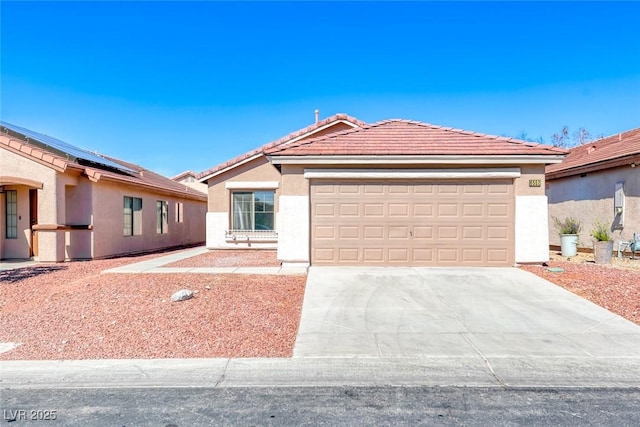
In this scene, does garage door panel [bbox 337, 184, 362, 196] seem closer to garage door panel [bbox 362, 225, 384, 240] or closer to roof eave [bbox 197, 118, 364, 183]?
garage door panel [bbox 362, 225, 384, 240]

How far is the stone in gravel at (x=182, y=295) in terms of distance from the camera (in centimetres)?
666

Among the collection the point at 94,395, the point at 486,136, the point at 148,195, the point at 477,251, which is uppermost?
the point at 486,136

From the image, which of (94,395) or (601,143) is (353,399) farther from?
(601,143)

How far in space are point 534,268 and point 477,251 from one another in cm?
144

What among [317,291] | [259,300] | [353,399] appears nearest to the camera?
[353,399]

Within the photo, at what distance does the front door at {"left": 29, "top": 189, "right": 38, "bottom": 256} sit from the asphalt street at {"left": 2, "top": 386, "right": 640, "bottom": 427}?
1051 centimetres

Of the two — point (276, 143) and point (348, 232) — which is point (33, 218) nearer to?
point (276, 143)

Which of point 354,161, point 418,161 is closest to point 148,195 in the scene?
point 354,161

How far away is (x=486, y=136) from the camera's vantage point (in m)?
10.3

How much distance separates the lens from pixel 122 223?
47.1 ft

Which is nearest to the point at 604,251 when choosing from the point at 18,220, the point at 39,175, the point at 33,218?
the point at 39,175

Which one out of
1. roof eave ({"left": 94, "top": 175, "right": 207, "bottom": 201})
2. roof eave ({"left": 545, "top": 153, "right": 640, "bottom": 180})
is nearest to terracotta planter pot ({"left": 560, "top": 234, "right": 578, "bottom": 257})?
roof eave ({"left": 545, "top": 153, "right": 640, "bottom": 180})

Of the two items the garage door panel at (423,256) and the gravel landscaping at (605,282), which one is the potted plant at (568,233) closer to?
the gravel landscaping at (605,282)

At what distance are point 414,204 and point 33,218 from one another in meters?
12.6
